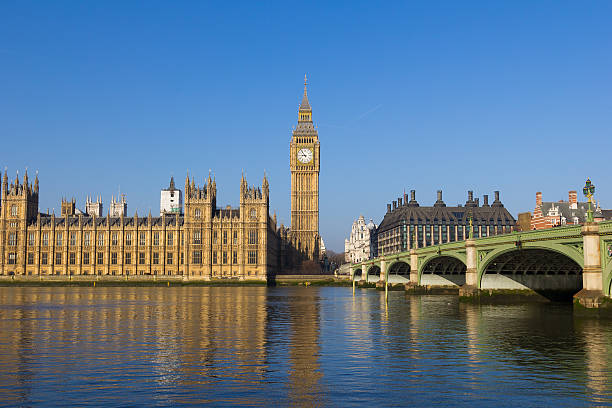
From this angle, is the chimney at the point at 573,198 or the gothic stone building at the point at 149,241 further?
the gothic stone building at the point at 149,241

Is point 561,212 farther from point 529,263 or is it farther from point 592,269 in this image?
point 592,269

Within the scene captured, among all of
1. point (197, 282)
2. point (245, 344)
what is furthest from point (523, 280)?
point (197, 282)

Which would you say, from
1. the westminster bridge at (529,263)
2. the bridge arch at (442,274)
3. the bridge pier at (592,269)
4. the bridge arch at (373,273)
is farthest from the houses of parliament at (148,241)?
the bridge pier at (592,269)

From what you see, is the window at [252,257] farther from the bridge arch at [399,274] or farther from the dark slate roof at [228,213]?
the bridge arch at [399,274]

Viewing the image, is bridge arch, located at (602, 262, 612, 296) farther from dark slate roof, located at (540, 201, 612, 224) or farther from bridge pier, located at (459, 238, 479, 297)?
dark slate roof, located at (540, 201, 612, 224)

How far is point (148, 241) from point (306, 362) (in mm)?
154141

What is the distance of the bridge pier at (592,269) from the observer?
48.4 m

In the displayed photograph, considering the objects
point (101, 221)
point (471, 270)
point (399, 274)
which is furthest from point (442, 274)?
point (101, 221)

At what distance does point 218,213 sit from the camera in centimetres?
17825

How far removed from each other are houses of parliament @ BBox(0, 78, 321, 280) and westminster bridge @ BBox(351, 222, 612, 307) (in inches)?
2343

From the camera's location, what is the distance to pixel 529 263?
76750 mm

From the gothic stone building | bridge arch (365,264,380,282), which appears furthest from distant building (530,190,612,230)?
the gothic stone building

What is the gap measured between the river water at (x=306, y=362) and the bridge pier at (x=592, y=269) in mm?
1510

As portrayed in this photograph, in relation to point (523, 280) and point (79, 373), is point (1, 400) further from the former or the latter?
point (523, 280)
